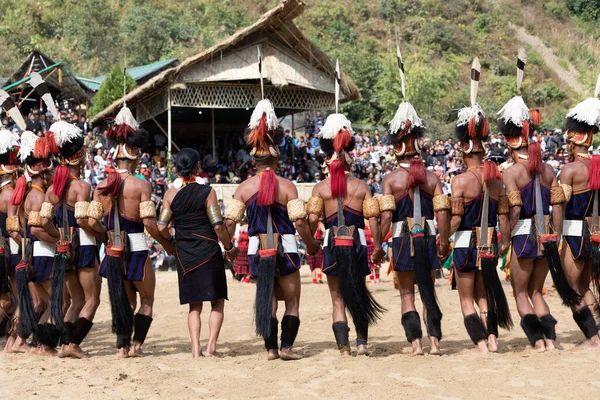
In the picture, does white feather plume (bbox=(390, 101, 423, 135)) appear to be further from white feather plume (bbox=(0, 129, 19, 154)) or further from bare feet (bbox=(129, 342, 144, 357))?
white feather plume (bbox=(0, 129, 19, 154))

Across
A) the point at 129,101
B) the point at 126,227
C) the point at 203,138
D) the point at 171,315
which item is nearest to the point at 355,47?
the point at 203,138

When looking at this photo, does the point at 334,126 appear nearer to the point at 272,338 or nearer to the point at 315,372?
the point at 272,338

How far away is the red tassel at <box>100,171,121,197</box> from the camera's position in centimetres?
818

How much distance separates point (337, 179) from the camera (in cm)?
807

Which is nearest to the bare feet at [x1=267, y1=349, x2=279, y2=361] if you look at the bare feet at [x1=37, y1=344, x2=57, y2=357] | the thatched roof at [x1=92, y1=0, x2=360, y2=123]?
the bare feet at [x1=37, y1=344, x2=57, y2=357]

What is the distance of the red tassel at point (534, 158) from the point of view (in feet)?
26.4

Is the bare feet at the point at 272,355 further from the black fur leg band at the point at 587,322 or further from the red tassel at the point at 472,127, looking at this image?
the black fur leg band at the point at 587,322

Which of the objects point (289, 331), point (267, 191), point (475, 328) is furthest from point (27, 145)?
point (475, 328)

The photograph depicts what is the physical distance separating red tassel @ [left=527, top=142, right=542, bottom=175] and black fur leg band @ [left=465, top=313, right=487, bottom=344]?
1.43 meters

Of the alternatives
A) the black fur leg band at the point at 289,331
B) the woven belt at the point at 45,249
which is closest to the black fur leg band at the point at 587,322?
the black fur leg band at the point at 289,331

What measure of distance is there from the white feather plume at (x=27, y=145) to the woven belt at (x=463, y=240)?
4.17 meters

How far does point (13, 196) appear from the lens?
877 cm

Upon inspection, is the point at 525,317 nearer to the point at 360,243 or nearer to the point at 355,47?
the point at 360,243

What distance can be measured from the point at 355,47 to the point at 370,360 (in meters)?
43.4
